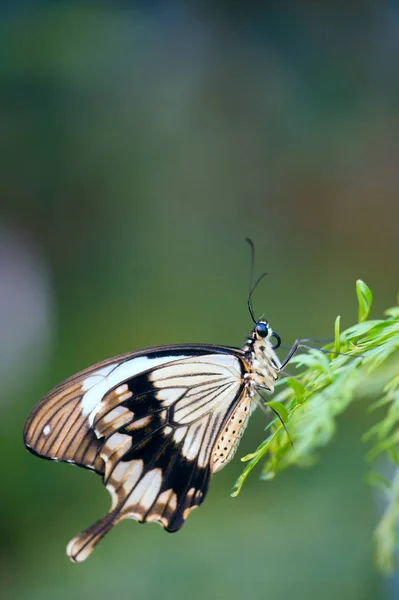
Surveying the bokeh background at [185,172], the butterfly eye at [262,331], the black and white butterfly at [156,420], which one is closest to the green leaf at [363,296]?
the black and white butterfly at [156,420]

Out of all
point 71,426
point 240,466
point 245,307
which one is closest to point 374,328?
point 71,426

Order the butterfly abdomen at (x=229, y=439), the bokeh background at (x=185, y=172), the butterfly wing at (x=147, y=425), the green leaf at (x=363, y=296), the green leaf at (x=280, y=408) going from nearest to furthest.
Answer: the green leaf at (x=280, y=408) < the green leaf at (x=363, y=296) < the butterfly abdomen at (x=229, y=439) < the butterfly wing at (x=147, y=425) < the bokeh background at (x=185, y=172)

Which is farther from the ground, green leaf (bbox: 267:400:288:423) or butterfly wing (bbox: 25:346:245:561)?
green leaf (bbox: 267:400:288:423)

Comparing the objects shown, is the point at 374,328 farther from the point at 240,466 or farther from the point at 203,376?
the point at 240,466

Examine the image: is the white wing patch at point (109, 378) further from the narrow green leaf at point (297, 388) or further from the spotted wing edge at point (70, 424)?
the narrow green leaf at point (297, 388)

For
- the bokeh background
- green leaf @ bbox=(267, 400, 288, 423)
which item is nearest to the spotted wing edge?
green leaf @ bbox=(267, 400, 288, 423)

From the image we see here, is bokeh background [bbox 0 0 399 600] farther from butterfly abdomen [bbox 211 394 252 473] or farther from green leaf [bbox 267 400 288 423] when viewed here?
green leaf [bbox 267 400 288 423]
